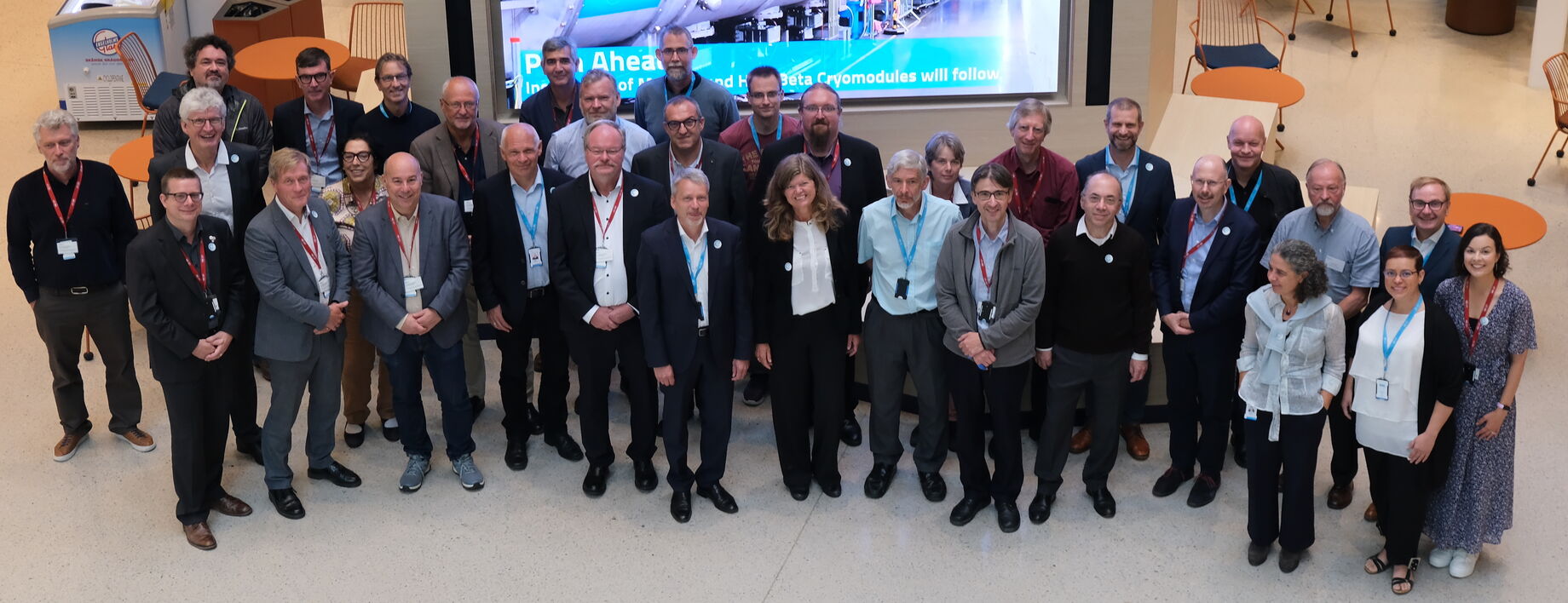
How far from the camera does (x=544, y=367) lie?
599 cm

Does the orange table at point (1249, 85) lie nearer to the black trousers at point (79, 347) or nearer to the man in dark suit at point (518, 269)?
the man in dark suit at point (518, 269)

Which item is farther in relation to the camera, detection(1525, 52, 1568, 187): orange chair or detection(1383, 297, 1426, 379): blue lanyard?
detection(1525, 52, 1568, 187): orange chair

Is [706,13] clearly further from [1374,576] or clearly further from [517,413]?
[1374,576]

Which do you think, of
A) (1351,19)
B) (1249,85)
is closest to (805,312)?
(1249,85)

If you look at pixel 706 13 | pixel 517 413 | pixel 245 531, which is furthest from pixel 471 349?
pixel 706 13

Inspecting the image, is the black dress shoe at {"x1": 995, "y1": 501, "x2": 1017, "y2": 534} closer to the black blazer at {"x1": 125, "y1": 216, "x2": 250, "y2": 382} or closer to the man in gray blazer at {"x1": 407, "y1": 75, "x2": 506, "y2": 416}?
the man in gray blazer at {"x1": 407, "y1": 75, "x2": 506, "y2": 416}

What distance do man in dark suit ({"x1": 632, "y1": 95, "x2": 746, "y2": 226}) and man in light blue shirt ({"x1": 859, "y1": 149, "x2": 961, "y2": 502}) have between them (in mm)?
691

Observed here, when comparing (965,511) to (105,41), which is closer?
(965,511)

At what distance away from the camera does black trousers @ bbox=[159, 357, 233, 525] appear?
17.3 ft

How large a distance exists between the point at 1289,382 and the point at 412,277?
3192 millimetres

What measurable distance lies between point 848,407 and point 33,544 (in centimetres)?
329

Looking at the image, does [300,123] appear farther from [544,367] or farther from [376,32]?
[376,32]

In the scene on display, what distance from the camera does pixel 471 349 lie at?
21.1ft

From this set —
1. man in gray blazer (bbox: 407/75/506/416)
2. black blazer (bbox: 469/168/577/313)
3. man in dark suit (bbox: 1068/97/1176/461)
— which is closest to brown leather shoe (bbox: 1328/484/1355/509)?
man in dark suit (bbox: 1068/97/1176/461)
